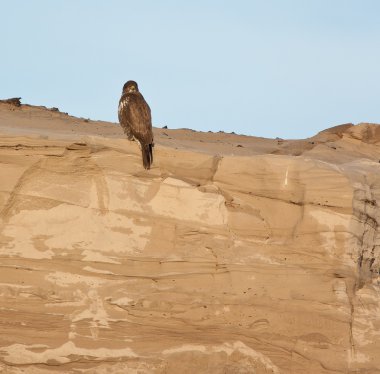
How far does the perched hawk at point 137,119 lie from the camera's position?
9.30 meters

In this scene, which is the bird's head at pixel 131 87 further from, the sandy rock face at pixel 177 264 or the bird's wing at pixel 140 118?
the sandy rock face at pixel 177 264

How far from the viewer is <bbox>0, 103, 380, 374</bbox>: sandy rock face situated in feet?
28.7

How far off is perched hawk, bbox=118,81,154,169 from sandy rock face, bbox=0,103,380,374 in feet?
0.43

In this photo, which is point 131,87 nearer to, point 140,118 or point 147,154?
point 140,118

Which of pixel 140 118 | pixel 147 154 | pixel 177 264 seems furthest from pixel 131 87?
pixel 177 264

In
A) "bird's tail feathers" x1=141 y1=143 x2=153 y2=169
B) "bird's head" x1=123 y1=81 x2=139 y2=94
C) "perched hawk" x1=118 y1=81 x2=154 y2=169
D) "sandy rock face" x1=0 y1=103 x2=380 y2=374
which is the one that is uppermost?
"bird's head" x1=123 y1=81 x2=139 y2=94

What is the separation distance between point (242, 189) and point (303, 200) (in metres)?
0.63

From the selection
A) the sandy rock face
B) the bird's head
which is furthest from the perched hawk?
the sandy rock face

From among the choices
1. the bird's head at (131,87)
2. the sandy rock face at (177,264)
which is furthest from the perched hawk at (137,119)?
the sandy rock face at (177,264)

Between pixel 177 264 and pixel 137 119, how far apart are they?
70.5 inches

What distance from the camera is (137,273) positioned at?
8.91 meters

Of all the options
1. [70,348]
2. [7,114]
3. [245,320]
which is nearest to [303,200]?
[245,320]

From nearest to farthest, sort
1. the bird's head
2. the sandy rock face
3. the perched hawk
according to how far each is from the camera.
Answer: the sandy rock face < the perched hawk < the bird's head

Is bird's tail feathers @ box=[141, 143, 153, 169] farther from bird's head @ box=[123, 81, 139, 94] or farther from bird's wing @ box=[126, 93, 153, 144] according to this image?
bird's head @ box=[123, 81, 139, 94]
